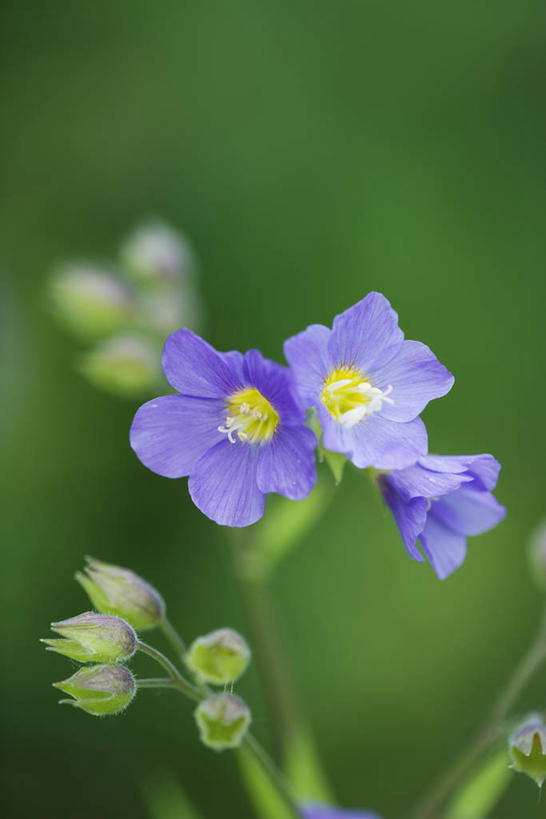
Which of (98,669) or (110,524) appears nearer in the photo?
(98,669)

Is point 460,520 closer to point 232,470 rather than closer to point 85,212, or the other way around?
point 232,470

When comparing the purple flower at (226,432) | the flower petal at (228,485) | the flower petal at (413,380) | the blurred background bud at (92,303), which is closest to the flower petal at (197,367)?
the purple flower at (226,432)

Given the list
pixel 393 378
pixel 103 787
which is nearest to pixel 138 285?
pixel 393 378

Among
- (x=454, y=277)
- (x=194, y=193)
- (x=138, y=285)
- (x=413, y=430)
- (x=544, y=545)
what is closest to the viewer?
(x=413, y=430)

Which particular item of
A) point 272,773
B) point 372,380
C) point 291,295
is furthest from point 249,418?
point 291,295

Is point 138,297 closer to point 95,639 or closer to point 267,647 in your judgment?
point 267,647
